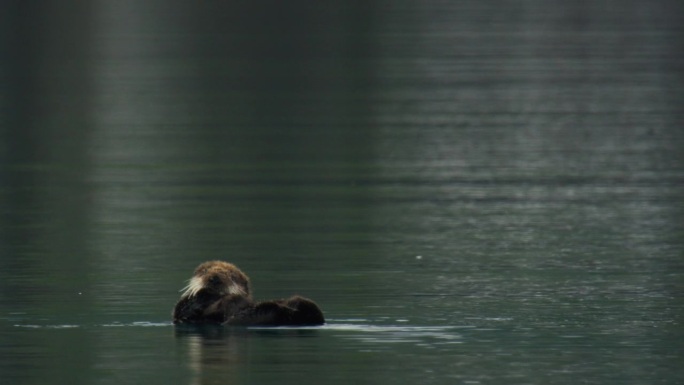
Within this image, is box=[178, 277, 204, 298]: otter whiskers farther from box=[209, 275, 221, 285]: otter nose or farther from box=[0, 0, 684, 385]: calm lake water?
box=[0, 0, 684, 385]: calm lake water

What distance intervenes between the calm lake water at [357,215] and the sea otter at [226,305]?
0.38ft

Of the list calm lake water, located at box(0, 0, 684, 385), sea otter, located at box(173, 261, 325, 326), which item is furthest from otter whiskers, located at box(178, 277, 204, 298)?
calm lake water, located at box(0, 0, 684, 385)

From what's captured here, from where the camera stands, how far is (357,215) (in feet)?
69.7

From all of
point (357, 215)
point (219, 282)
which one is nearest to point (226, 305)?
point (219, 282)

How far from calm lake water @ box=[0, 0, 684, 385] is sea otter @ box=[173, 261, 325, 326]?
116mm

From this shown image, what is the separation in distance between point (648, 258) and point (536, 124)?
14310 millimetres

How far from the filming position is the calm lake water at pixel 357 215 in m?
13.4

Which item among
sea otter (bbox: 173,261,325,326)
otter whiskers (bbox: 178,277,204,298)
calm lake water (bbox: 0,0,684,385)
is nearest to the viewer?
calm lake water (bbox: 0,0,684,385)

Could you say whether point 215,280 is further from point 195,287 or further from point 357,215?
point 357,215

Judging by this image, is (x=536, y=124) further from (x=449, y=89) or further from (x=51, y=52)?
(x=51, y=52)

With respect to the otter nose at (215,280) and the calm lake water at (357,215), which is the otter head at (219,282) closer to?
the otter nose at (215,280)

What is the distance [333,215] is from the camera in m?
21.2

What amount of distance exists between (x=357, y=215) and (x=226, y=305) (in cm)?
703

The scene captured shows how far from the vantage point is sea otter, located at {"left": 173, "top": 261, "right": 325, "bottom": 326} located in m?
14.0
